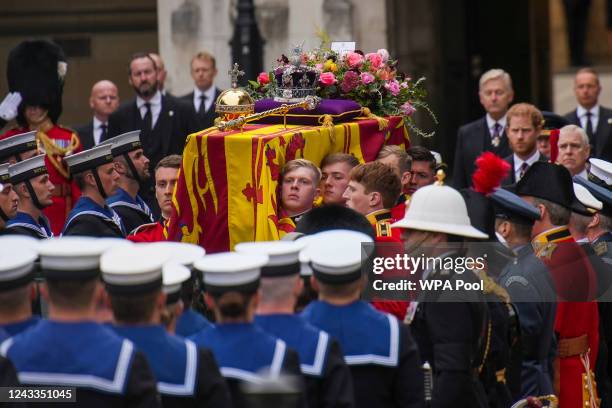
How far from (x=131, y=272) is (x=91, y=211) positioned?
388cm

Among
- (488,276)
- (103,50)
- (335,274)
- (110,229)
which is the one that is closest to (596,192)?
(488,276)

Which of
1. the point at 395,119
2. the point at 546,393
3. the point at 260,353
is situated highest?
the point at 395,119

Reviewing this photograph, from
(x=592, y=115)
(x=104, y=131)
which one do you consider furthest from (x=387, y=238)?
(x=104, y=131)

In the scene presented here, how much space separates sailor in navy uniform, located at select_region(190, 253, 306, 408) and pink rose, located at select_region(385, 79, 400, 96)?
465cm

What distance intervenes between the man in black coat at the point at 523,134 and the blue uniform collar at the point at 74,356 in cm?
668

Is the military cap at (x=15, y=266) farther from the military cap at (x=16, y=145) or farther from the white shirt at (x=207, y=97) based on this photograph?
the white shirt at (x=207, y=97)

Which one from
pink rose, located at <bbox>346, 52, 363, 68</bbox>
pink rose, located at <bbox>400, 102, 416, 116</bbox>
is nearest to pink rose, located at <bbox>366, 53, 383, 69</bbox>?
pink rose, located at <bbox>346, 52, 363, 68</bbox>

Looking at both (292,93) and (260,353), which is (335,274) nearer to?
(260,353)

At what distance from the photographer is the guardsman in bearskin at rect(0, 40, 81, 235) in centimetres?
1185

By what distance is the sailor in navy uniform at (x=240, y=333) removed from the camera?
596 cm

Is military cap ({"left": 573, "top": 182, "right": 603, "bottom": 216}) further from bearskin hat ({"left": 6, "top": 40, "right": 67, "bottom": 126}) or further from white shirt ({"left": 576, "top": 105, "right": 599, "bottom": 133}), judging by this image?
bearskin hat ({"left": 6, "top": 40, "right": 67, "bottom": 126})

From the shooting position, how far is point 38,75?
12922 millimetres

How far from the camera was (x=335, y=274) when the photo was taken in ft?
20.7

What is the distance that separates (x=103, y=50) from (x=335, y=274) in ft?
41.2
